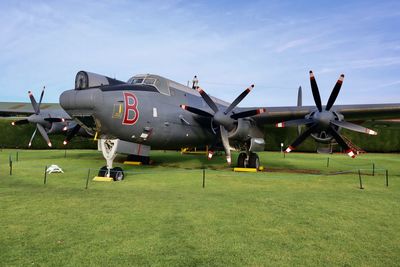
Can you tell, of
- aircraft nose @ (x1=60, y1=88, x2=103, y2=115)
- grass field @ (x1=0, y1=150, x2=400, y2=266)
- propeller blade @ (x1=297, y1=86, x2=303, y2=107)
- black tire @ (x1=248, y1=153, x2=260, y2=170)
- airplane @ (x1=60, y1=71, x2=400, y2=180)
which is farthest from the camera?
propeller blade @ (x1=297, y1=86, x2=303, y2=107)

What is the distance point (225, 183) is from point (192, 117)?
5.23 m

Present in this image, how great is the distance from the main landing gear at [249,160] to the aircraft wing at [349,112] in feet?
7.05

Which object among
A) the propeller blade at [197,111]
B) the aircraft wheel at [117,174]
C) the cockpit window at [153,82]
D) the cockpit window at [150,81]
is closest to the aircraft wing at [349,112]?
the propeller blade at [197,111]

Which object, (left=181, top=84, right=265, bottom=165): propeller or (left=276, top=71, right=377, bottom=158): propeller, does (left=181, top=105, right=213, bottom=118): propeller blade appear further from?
(left=276, top=71, right=377, bottom=158): propeller

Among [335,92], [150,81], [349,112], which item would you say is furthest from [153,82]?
[349,112]

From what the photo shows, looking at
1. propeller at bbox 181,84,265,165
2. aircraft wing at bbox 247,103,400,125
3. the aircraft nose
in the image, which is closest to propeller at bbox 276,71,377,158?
aircraft wing at bbox 247,103,400,125

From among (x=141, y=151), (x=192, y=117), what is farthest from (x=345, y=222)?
(x=192, y=117)

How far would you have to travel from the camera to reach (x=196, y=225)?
6863 millimetres

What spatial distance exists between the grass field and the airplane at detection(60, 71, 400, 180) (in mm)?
2646

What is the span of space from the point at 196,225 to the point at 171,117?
949cm

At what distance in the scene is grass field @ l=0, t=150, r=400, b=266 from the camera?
510 centimetres

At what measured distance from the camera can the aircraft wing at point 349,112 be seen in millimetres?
15812

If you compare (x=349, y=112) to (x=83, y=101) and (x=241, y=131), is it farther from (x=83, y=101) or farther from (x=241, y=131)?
(x=83, y=101)

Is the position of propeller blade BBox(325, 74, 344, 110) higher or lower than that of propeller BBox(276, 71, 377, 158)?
higher
